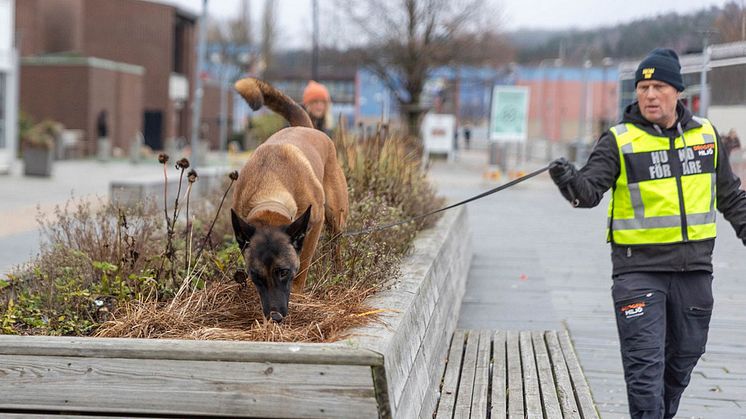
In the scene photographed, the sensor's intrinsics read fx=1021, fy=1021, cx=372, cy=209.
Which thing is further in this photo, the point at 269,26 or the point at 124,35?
the point at 269,26

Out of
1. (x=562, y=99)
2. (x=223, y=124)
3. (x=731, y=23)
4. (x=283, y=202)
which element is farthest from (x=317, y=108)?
(x=562, y=99)

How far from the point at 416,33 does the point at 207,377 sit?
4200 centimetres

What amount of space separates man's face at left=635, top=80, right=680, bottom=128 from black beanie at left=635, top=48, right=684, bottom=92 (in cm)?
2

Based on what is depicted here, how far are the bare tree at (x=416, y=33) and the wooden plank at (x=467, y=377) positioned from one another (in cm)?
3715

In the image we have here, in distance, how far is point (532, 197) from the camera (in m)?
24.4

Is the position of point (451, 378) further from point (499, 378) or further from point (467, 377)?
point (499, 378)

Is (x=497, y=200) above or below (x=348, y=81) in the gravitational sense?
below

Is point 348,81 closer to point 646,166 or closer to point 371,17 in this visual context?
point 371,17

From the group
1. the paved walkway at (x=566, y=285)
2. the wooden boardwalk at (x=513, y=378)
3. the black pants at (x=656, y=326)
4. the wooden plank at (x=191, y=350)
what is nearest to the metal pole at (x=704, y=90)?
the paved walkway at (x=566, y=285)

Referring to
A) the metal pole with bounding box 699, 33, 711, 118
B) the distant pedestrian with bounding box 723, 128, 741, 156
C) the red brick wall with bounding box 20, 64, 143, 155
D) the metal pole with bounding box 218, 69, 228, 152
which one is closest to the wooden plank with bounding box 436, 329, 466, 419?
the distant pedestrian with bounding box 723, 128, 741, 156

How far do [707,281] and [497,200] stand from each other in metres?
18.0

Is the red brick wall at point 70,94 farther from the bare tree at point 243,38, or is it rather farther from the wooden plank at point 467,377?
the wooden plank at point 467,377

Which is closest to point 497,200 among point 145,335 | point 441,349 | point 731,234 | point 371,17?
point 731,234

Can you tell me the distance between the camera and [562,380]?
19.5 feet
